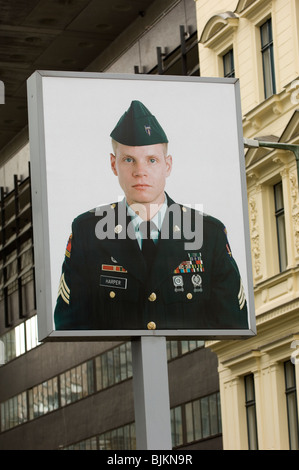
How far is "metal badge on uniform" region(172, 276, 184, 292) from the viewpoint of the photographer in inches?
750

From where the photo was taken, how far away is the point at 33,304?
2894 inches

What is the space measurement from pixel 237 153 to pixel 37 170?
2910 mm

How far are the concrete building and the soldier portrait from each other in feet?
97.7

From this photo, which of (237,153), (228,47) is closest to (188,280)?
(237,153)

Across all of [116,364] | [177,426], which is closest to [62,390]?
[116,364]

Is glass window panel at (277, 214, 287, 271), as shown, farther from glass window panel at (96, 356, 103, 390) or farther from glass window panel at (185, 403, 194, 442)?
glass window panel at (96, 356, 103, 390)

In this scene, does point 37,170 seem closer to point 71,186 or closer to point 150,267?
point 71,186

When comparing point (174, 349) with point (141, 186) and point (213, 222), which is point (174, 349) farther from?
point (141, 186)

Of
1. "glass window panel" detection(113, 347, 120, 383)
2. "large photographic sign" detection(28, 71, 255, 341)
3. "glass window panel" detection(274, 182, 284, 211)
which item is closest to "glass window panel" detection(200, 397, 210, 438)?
"glass window panel" detection(113, 347, 120, 383)

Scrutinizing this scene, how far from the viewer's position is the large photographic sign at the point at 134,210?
61.6ft

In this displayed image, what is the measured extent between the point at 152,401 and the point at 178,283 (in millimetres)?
2314

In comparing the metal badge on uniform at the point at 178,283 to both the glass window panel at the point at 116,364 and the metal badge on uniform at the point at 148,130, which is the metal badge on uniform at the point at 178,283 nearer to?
the metal badge on uniform at the point at 148,130

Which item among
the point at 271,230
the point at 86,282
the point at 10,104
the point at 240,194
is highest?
the point at 10,104

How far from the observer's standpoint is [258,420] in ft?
126
